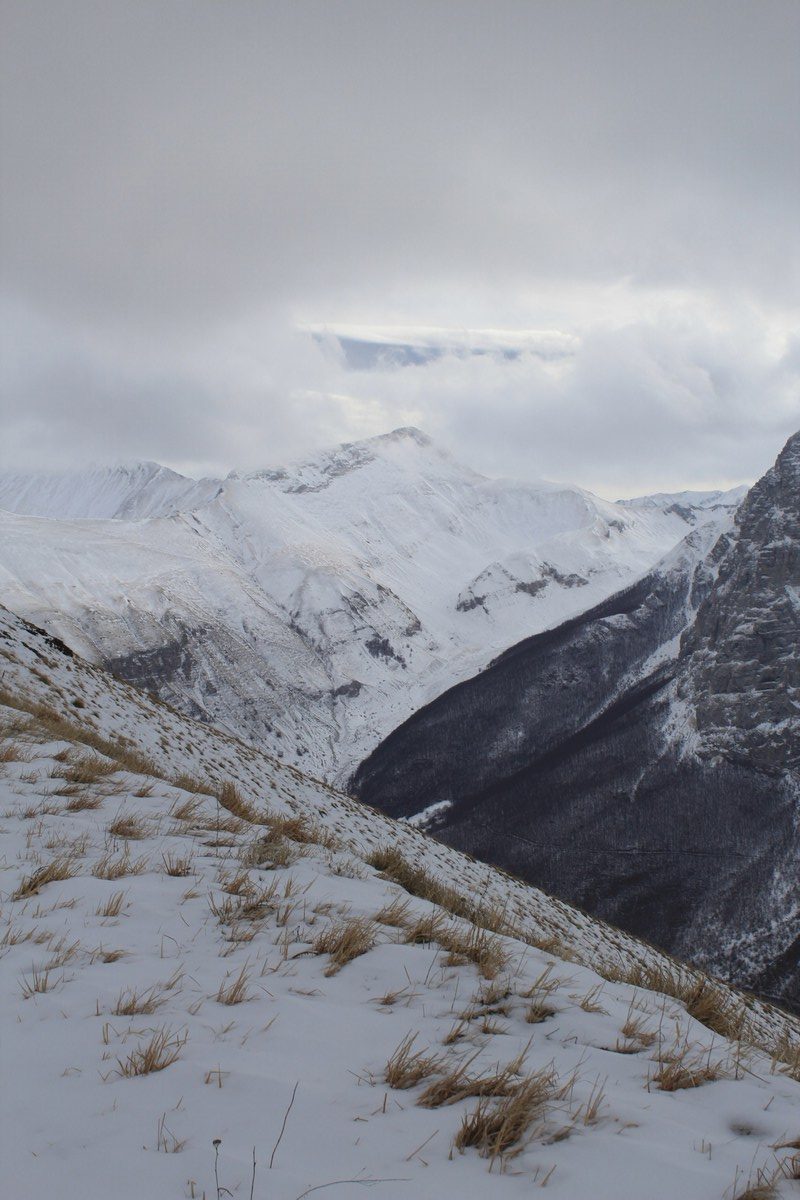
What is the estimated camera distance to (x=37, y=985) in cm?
435

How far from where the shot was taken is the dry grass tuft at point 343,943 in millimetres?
5254

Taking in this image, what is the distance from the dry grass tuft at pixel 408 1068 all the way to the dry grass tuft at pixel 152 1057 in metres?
1.23

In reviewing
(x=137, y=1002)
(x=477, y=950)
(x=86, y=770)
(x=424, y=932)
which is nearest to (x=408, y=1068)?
(x=137, y=1002)

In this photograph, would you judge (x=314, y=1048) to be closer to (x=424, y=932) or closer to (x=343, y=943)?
(x=343, y=943)

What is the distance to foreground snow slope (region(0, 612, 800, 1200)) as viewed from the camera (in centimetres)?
303

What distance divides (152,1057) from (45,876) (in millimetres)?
3179

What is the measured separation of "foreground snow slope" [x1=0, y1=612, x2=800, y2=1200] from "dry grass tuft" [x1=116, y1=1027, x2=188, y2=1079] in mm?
14

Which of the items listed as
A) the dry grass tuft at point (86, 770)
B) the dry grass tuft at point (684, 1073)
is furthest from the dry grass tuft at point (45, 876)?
the dry grass tuft at point (684, 1073)

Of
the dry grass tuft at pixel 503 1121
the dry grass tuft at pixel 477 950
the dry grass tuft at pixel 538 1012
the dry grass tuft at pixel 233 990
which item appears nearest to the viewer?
the dry grass tuft at pixel 503 1121

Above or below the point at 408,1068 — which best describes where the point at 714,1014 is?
below

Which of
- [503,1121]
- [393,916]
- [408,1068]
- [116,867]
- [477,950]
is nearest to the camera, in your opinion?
[503,1121]

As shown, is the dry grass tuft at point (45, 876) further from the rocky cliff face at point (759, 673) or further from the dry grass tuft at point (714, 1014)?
the rocky cliff face at point (759, 673)

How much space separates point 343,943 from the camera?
5395 mm

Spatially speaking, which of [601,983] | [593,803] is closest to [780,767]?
[593,803]
